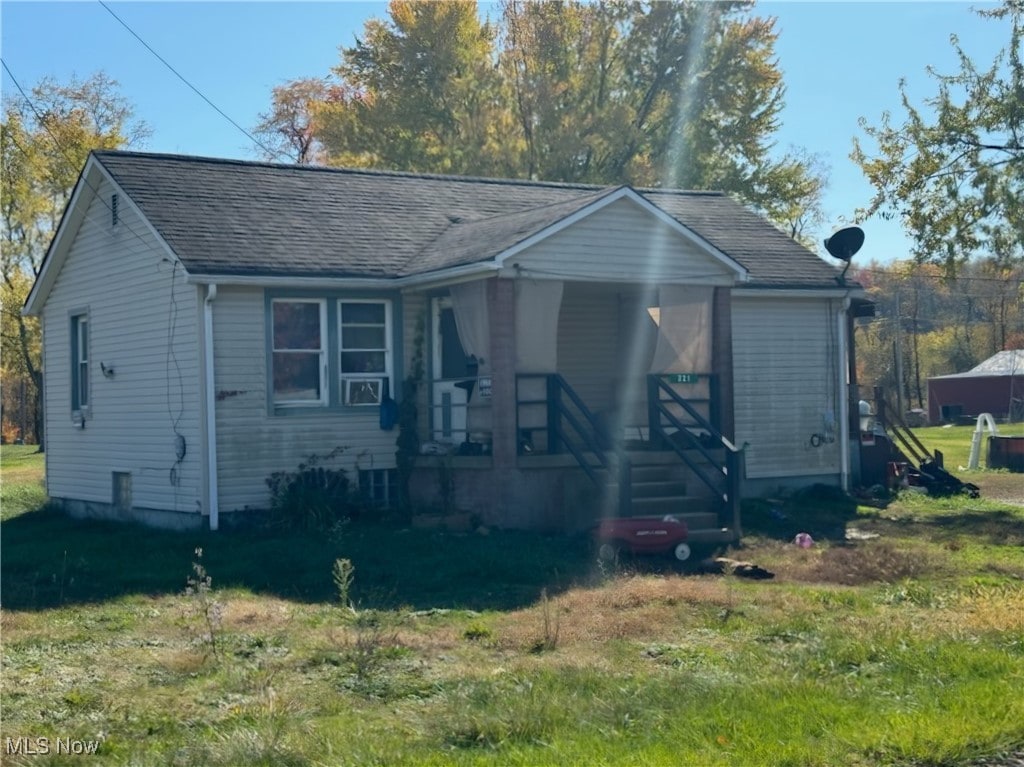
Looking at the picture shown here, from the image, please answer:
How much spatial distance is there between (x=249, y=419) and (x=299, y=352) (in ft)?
3.77

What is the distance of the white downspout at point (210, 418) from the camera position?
15743 mm

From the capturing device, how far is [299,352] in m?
16.7

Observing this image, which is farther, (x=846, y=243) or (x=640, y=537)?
(x=846, y=243)

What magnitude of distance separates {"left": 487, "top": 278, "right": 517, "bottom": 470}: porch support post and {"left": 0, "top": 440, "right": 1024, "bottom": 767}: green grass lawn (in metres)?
1.24

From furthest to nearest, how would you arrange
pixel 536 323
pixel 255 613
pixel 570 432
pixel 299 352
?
pixel 570 432 → pixel 299 352 → pixel 536 323 → pixel 255 613

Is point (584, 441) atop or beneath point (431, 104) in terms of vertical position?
beneath

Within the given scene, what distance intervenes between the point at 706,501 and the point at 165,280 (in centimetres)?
765

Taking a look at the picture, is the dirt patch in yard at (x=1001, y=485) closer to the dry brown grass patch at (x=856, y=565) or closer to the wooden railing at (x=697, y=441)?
the wooden railing at (x=697, y=441)

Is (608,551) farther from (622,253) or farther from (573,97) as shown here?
(573,97)

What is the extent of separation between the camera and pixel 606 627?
9914 millimetres

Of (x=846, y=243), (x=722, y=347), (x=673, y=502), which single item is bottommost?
(x=673, y=502)

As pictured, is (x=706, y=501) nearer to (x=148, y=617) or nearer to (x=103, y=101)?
(x=148, y=617)

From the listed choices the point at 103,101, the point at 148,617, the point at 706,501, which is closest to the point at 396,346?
the point at 706,501

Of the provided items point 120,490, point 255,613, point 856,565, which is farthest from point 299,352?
point 856,565
